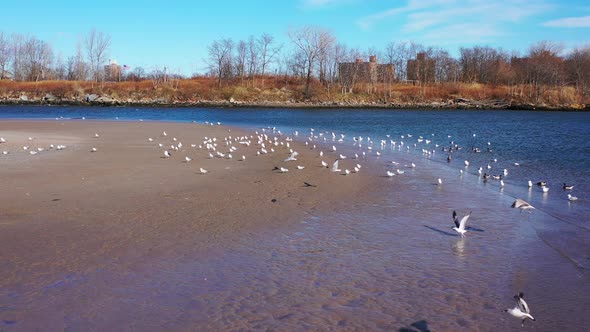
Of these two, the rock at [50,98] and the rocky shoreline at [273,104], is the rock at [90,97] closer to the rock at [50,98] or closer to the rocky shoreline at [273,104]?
the rocky shoreline at [273,104]

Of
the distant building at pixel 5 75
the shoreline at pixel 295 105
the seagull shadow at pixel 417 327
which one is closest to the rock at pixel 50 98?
the shoreline at pixel 295 105

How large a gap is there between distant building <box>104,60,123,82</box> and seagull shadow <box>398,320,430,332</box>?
128676 millimetres

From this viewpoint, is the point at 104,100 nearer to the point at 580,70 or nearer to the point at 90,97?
the point at 90,97

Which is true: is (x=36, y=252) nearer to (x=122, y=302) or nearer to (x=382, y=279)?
(x=122, y=302)

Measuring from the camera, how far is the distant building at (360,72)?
105688 millimetres

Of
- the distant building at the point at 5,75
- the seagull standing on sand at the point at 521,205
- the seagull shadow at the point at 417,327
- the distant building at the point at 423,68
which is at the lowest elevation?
the seagull shadow at the point at 417,327

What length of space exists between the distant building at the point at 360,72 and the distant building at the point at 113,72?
184 ft

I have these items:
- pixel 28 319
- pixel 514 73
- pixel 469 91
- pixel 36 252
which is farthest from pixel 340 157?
pixel 514 73

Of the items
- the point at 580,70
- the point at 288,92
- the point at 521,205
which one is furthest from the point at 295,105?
the point at 521,205

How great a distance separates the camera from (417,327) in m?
5.36

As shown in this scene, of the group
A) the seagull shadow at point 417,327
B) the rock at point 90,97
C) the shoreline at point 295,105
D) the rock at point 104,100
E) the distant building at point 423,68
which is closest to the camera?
the seagull shadow at point 417,327

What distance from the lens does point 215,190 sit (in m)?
12.4

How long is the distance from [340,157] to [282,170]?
487 centimetres

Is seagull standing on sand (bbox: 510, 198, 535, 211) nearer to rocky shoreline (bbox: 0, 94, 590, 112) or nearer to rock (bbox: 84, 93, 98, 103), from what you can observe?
rocky shoreline (bbox: 0, 94, 590, 112)
